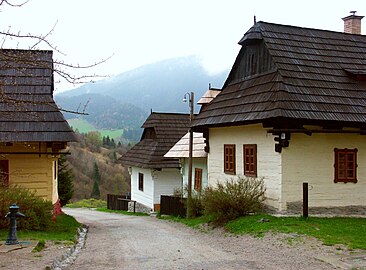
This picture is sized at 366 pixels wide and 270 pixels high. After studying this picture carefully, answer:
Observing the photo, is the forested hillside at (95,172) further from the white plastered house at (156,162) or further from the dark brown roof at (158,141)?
the dark brown roof at (158,141)

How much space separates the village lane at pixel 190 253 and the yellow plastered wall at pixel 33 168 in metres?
2.51

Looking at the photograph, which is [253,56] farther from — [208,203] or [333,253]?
[333,253]

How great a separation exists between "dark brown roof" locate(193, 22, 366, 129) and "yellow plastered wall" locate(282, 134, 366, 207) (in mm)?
771

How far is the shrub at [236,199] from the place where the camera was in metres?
14.4

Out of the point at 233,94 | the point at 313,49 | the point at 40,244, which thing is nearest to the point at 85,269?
the point at 40,244

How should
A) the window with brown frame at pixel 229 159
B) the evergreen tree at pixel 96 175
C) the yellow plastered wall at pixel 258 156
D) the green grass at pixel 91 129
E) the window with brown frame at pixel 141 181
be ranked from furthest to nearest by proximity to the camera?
1. the green grass at pixel 91 129
2. the evergreen tree at pixel 96 175
3. the window with brown frame at pixel 141 181
4. the window with brown frame at pixel 229 159
5. the yellow plastered wall at pixel 258 156

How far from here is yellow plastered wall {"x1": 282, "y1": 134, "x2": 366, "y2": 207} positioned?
46.3 ft

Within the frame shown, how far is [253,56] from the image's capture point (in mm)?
17312

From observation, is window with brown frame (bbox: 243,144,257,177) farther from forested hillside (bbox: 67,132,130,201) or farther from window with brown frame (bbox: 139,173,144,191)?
forested hillside (bbox: 67,132,130,201)

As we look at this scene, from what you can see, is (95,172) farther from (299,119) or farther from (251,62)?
(299,119)

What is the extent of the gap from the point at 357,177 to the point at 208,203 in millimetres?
4849

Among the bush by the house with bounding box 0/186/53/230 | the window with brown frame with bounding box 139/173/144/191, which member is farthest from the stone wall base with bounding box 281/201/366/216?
the window with brown frame with bounding box 139/173/144/191

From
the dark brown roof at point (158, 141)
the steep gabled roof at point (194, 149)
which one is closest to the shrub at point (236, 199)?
the steep gabled roof at point (194, 149)

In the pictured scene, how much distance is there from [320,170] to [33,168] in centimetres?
932
